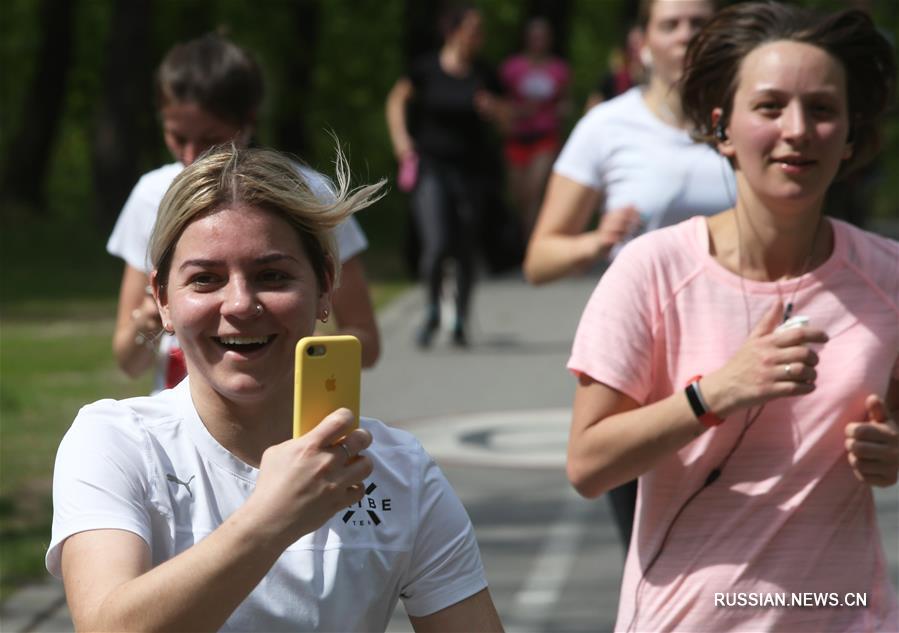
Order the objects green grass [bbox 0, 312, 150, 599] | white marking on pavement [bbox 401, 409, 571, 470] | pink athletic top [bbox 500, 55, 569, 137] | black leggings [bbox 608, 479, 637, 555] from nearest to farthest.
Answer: black leggings [bbox 608, 479, 637, 555] < green grass [bbox 0, 312, 150, 599] < white marking on pavement [bbox 401, 409, 571, 470] < pink athletic top [bbox 500, 55, 569, 137]

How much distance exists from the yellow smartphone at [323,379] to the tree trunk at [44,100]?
26885mm

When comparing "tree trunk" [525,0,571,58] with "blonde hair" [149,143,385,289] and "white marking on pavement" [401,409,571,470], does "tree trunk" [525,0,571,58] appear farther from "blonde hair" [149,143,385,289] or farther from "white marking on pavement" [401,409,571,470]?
"blonde hair" [149,143,385,289]

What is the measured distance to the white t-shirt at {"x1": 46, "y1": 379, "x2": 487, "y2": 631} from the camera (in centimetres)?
279

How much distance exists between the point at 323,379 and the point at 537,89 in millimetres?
18582

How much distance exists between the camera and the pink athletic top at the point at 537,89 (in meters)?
20.5

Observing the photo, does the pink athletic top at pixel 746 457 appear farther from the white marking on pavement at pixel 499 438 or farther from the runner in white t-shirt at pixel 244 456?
the white marking on pavement at pixel 499 438

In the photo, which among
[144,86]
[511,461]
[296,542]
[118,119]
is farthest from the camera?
[144,86]

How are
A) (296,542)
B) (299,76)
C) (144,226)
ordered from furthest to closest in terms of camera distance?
1. (299,76)
2. (144,226)
3. (296,542)

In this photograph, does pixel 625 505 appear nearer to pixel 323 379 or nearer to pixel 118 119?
pixel 323 379

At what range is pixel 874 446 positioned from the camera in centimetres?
362

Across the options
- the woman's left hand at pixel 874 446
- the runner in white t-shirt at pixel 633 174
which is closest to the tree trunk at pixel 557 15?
the runner in white t-shirt at pixel 633 174

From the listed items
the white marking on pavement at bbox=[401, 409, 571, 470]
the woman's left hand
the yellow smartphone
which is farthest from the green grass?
the yellow smartphone

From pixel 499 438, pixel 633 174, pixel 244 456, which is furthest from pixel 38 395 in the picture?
pixel 244 456
